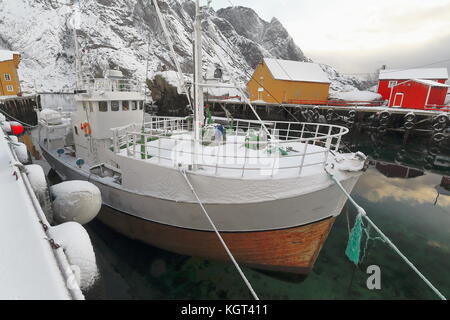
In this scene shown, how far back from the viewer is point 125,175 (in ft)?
20.7

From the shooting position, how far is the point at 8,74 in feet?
105

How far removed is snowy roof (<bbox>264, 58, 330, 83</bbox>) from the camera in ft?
105

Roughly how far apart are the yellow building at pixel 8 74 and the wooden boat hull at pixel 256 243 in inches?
1549

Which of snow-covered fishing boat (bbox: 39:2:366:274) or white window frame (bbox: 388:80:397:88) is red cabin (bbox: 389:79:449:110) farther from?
snow-covered fishing boat (bbox: 39:2:366:274)

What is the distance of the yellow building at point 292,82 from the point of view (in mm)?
31844

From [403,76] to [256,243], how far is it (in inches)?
1572

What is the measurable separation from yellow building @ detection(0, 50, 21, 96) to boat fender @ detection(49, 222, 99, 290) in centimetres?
4140

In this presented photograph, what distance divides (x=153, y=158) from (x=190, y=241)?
242 cm

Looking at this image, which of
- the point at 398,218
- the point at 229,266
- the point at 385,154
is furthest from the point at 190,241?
the point at 385,154

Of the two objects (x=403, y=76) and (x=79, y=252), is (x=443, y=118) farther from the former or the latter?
(x=79, y=252)

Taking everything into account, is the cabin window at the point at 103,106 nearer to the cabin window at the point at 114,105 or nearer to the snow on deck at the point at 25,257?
the cabin window at the point at 114,105

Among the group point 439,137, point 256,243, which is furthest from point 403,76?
point 256,243

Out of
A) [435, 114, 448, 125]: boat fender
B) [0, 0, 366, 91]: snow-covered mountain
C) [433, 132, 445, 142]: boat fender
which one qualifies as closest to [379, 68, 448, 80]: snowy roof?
[435, 114, 448, 125]: boat fender

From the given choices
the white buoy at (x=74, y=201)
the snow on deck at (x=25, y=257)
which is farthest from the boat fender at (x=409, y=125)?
the snow on deck at (x=25, y=257)
